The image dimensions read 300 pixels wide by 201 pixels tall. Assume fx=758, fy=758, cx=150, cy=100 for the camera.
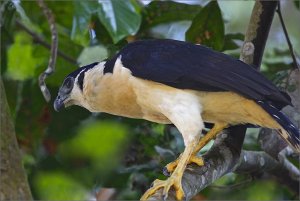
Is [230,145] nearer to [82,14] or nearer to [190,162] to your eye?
[190,162]

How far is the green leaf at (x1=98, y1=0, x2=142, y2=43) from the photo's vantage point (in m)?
3.53

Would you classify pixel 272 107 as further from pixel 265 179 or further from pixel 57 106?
pixel 265 179

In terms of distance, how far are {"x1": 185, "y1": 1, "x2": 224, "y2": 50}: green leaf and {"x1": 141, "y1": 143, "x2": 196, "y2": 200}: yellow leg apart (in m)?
1.05

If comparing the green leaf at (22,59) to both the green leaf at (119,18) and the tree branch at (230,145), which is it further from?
the tree branch at (230,145)

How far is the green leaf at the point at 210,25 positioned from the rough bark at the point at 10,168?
3.58ft

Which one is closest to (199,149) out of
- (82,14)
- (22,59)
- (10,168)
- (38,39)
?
(10,168)

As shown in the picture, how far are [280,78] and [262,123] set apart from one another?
0.60 meters

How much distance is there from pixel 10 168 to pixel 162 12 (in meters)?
1.38

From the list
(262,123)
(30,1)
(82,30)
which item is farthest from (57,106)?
(30,1)

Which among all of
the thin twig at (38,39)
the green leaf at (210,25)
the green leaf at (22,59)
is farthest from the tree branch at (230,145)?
the green leaf at (22,59)

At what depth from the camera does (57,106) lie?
3.15m

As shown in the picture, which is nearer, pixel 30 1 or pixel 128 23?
pixel 128 23

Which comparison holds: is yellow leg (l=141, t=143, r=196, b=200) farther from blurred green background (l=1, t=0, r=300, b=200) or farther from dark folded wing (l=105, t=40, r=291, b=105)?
blurred green background (l=1, t=0, r=300, b=200)

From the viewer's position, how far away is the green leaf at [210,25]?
3719mm
